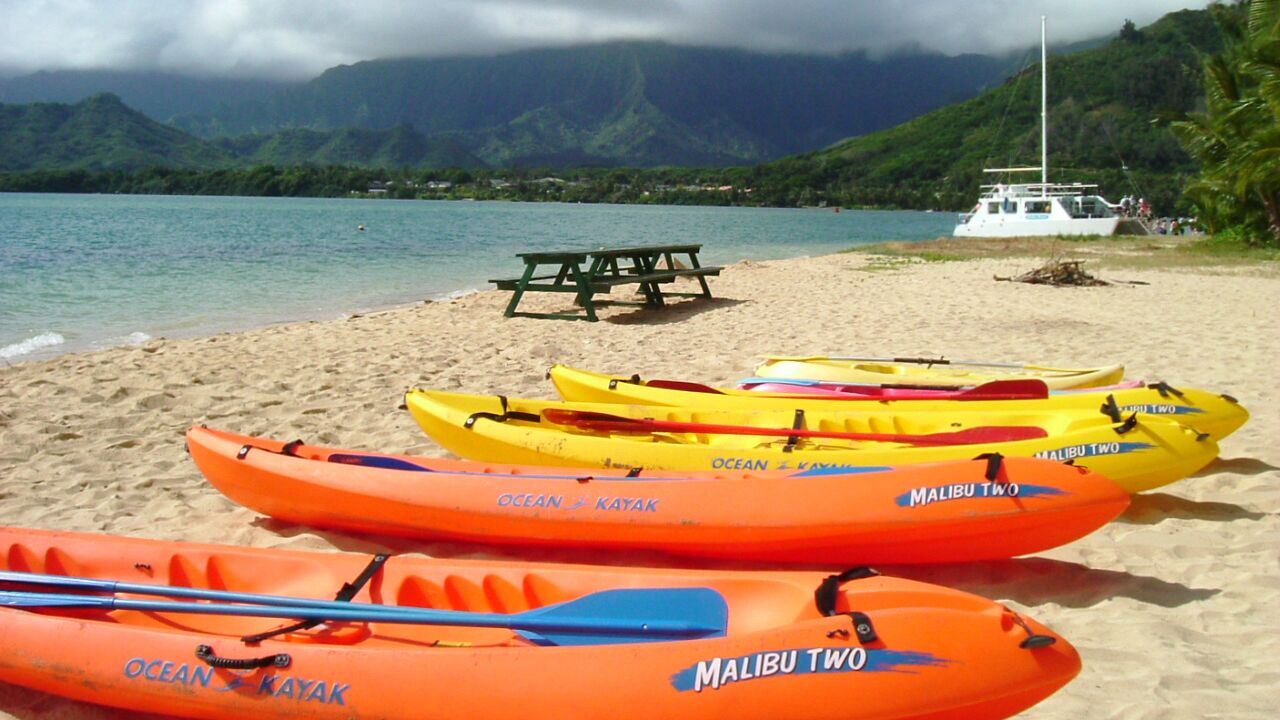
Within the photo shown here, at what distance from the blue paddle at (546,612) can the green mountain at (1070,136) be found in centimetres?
4238

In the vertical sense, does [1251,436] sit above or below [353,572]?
below

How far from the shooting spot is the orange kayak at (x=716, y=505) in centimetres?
330

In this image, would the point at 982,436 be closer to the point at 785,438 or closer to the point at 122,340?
the point at 785,438

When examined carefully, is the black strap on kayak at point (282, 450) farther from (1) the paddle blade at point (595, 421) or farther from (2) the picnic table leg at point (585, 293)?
(2) the picnic table leg at point (585, 293)

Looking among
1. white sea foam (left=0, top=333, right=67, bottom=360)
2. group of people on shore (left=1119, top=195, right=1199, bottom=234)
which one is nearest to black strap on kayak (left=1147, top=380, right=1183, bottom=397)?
white sea foam (left=0, top=333, right=67, bottom=360)

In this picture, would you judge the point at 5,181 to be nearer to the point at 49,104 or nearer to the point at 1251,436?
the point at 49,104

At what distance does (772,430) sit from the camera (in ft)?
14.9

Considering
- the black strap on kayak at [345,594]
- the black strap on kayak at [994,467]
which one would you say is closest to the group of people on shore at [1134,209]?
the black strap on kayak at [994,467]

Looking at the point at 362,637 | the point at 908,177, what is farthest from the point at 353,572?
the point at 908,177

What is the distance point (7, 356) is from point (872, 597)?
1009 centimetres

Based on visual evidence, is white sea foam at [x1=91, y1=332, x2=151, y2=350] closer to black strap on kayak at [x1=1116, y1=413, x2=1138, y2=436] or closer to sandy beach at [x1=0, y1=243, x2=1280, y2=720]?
sandy beach at [x1=0, y1=243, x2=1280, y2=720]

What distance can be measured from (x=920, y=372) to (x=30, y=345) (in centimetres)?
946

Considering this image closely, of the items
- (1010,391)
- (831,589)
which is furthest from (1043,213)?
(831,589)

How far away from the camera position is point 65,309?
1370cm
